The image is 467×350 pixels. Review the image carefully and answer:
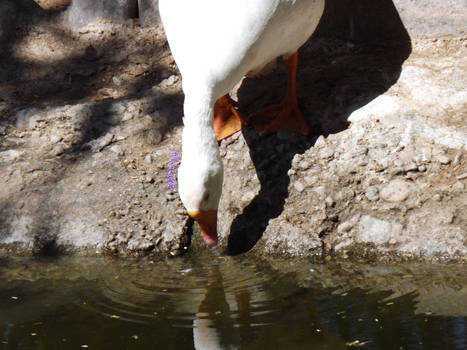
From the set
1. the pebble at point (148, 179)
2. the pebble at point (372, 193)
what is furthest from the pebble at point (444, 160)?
the pebble at point (148, 179)

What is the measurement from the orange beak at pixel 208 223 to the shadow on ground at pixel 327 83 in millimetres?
154

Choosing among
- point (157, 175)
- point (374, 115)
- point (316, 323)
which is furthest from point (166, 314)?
point (374, 115)

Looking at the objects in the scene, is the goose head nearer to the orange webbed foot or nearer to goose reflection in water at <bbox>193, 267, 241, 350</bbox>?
goose reflection in water at <bbox>193, 267, 241, 350</bbox>

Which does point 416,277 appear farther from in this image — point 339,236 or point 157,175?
point 157,175

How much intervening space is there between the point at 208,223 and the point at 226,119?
3.68ft

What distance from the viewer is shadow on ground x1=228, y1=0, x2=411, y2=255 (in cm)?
434

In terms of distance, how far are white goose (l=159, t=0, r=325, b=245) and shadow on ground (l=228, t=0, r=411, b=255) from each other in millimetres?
414

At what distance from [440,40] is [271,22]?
184 centimetres

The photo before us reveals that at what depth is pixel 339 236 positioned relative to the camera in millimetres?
3996

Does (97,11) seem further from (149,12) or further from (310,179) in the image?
(310,179)

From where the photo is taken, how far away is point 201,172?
3928 mm

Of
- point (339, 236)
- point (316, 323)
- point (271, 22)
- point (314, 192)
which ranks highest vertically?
point (271, 22)

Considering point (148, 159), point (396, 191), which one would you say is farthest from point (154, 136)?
point (396, 191)

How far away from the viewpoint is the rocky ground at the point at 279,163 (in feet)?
13.2
